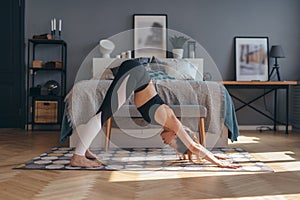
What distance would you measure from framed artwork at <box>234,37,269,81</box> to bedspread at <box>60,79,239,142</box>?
7.20 feet

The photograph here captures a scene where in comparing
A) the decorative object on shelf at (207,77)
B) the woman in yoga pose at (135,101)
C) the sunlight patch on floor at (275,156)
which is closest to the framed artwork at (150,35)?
the decorative object on shelf at (207,77)

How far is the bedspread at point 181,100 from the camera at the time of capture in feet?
11.4

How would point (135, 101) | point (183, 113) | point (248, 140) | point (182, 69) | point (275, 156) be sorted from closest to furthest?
1. point (135, 101)
2. point (275, 156)
3. point (183, 113)
4. point (248, 140)
5. point (182, 69)

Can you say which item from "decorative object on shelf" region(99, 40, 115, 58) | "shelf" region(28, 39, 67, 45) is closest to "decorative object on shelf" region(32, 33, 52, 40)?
"shelf" region(28, 39, 67, 45)

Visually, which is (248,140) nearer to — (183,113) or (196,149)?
(183,113)

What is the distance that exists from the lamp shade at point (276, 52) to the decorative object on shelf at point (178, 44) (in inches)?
47.1

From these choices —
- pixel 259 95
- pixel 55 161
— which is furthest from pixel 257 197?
pixel 259 95

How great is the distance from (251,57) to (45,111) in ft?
9.81

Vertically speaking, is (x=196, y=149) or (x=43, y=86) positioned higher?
(x=43, y=86)

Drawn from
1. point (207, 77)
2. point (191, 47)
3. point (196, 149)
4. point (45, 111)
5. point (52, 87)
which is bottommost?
point (196, 149)

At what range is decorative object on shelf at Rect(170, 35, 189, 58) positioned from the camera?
558cm

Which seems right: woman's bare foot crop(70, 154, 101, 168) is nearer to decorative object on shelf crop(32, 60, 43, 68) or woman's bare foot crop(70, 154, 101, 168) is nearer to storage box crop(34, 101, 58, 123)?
storage box crop(34, 101, 58, 123)

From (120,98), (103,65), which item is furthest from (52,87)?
(120,98)

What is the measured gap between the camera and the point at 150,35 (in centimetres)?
568
